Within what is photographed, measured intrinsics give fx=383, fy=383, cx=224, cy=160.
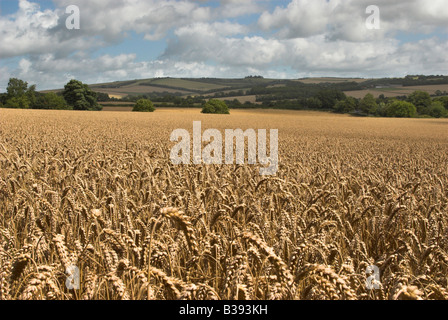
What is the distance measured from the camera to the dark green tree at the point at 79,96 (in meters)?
92.2

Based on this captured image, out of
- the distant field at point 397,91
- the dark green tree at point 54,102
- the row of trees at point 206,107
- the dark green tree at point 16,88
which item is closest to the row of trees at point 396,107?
the distant field at point 397,91

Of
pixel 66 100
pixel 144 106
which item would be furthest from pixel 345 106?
pixel 66 100

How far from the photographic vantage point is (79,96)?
305ft

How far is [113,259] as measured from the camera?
2619 millimetres

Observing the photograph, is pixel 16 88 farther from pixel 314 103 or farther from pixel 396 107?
pixel 396 107

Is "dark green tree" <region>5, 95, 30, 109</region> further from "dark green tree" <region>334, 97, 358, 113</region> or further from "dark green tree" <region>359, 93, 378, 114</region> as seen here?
"dark green tree" <region>359, 93, 378, 114</region>

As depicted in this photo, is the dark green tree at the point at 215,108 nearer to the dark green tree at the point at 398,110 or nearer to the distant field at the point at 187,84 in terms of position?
the dark green tree at the point at 398,110

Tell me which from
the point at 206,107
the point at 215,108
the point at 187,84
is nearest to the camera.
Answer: the point at 215,108

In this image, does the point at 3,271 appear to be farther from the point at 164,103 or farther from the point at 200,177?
the point at 164,103

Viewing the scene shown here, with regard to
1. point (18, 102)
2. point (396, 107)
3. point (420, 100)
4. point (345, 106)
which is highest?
point (18, 102)

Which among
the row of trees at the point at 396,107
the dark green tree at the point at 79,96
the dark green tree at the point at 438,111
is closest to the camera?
the row of trees at the point at 396,107

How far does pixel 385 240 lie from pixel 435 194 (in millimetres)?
2355
